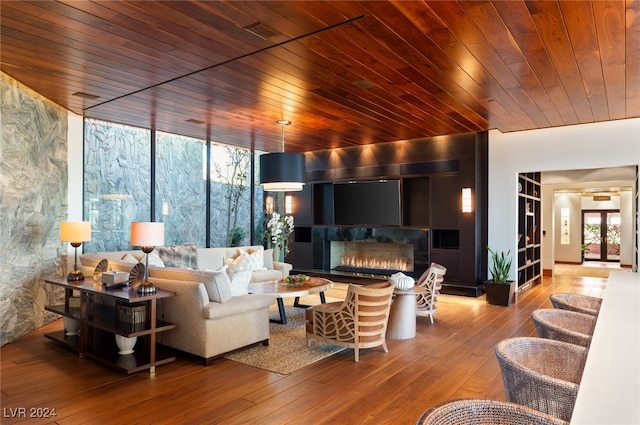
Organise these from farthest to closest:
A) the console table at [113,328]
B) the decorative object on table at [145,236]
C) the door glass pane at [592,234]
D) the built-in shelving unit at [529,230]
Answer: the door glass pane at [592,234]
the built-in shelving unit at [529,230]
the decorative object on table at [145,236]
the console table at [113,328]

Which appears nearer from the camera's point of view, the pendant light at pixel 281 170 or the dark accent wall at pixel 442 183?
the pendant light at pixel 281 170

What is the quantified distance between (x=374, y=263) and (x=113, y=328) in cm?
620

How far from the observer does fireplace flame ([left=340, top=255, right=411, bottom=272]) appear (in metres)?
8.87

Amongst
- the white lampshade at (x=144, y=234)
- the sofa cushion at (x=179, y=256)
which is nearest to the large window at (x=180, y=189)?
the sofa cushion at (x=179, y=256)

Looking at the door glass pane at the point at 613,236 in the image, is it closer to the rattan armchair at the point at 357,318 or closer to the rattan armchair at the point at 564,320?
the rattan armchair at the point at 357,318

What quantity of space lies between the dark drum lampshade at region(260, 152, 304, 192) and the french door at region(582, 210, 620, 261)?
43.1 feet

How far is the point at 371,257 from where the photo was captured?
9391mm

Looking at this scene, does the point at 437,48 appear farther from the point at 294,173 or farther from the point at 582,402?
the point at 582,402

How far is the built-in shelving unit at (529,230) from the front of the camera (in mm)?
8195

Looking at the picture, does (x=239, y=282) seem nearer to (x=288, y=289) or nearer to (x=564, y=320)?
(x=288, y=289)

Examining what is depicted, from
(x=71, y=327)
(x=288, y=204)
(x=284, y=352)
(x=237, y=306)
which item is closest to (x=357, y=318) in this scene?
(x=284, y=352)

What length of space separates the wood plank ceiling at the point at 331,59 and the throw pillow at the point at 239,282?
2133 mm

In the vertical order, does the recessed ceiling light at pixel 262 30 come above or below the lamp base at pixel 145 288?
above

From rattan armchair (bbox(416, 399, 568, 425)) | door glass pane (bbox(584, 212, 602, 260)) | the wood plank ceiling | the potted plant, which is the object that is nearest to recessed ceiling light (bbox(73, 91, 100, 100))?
the wood plank ceiling
